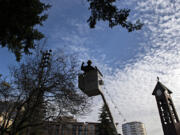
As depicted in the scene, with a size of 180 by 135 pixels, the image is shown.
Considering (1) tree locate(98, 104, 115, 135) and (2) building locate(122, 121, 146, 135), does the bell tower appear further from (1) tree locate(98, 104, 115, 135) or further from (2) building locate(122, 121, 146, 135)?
(2) building locate(122, 121, 146, 135)

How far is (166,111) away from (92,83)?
30.7m

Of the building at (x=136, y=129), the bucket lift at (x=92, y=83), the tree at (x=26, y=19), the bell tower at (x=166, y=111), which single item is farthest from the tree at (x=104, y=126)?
the building at (x=136, y=129)

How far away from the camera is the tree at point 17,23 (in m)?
4.89

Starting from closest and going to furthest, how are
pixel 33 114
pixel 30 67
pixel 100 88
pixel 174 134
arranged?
pixel 100 88 < pixel 33 114 < pixel 30 67 < pixel 174 134

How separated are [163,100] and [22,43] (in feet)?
114

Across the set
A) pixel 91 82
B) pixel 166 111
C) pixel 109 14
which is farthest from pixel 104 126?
pixel 109 14

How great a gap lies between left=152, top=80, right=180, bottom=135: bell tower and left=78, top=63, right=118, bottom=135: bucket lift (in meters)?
29.0

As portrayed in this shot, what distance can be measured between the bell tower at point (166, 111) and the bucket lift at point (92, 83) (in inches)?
1141

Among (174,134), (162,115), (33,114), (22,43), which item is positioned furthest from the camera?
(162,115)

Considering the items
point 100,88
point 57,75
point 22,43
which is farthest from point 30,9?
point 57,75

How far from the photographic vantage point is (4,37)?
212 inches

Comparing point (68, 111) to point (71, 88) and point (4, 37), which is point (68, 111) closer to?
point (71, 88)

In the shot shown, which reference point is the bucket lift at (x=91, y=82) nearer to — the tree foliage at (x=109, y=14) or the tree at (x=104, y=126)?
the tree foliage at (x=109, y=14)

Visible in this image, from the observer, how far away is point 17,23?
525 cm
